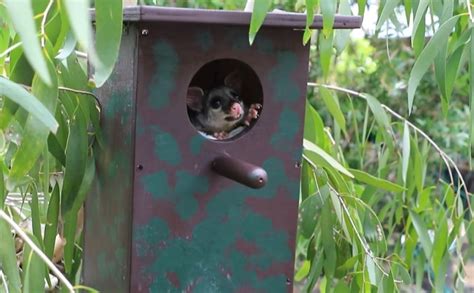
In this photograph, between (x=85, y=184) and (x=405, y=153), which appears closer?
(x=85, y=184)

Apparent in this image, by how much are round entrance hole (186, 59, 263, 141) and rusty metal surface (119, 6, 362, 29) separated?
0.12m

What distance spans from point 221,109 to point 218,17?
25 cm

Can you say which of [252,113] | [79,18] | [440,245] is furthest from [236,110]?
[79,18]

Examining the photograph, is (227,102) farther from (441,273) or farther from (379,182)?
(441,273)

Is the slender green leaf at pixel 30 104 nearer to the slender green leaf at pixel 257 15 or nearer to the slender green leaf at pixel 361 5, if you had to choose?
the slender green leaf at pixel 257 15

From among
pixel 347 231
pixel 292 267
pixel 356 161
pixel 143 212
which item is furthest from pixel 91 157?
pixel 356 161

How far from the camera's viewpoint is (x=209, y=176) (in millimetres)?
1433

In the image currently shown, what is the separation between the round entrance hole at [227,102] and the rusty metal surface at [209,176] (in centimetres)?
5

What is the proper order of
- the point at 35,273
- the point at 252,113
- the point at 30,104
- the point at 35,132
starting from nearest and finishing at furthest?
1. the point at 30,104
2. the point at 35,132
3. the point at 35,273
4. the point at 252,113

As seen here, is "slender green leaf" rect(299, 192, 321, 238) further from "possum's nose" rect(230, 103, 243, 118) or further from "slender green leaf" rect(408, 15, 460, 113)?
"slender green leaf" rect(408, 15, 460, 113)

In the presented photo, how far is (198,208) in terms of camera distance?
1437 mm

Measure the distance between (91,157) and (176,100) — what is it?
0.25 meters

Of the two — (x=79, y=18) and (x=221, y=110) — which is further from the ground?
(x=79, y=18)

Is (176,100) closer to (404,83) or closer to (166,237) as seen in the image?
(166,237)
